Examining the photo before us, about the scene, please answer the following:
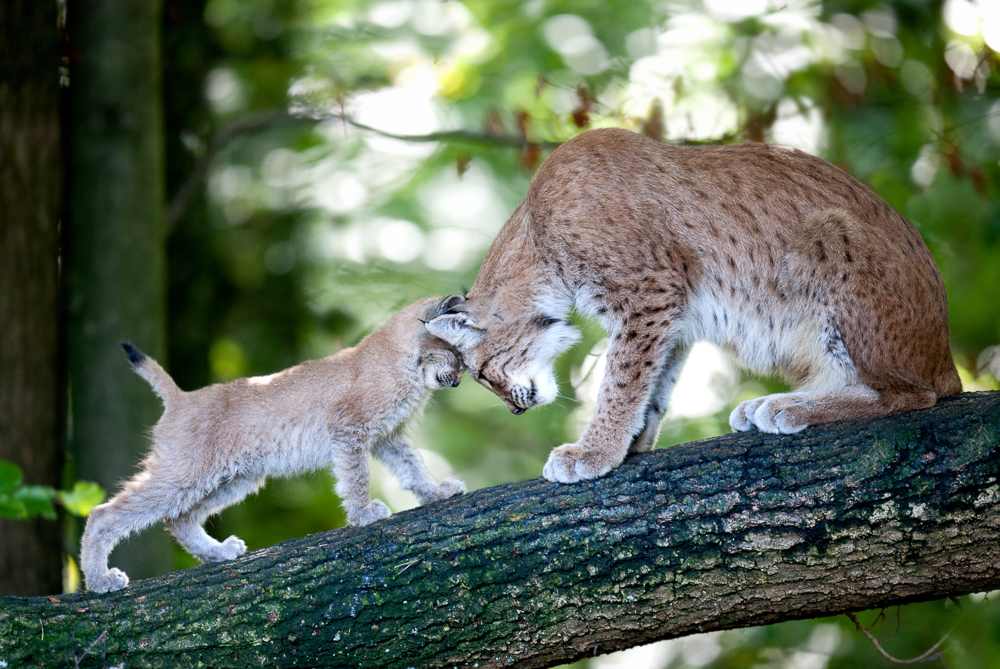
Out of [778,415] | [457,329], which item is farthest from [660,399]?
[457,329]

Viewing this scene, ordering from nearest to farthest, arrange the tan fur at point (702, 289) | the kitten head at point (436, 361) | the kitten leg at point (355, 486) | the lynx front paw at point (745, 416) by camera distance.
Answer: the tan fur at point (702, 289)
the lynx front paw at point (745, 416)
the kitten leg at point (355, 486)
the kitten head at point (436, 361)

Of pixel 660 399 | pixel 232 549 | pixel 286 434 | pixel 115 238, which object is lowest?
pixel 232 549

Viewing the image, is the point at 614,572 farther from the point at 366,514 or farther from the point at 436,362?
the point at 436,362

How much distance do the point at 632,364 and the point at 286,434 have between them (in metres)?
2.04

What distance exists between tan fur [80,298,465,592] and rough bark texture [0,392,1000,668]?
922 millimetres

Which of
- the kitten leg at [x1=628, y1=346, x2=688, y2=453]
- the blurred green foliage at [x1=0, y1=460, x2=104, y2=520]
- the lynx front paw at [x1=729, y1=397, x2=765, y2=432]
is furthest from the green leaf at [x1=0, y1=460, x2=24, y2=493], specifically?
the lynx front paw at [x1=729, y1=397, x2=765, y2=432]

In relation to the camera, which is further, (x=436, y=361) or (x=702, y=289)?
(x=436, y=361)

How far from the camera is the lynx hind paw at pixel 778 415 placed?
4336 millimetres

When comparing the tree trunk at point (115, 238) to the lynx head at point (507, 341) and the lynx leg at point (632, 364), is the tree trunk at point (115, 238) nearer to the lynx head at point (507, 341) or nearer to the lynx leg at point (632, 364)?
the lynx head at point (507, 341)

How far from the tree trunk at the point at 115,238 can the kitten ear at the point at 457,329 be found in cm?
244

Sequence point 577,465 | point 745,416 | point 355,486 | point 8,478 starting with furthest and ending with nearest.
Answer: point 355,486 → point 745,416 → point 577,465 → point 8,478

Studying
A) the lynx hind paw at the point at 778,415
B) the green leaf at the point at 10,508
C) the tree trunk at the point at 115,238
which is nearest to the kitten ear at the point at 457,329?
the lynx hind paw at the point at 778,415

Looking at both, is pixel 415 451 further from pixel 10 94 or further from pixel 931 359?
pixel 10 94

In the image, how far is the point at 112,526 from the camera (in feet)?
15.2
